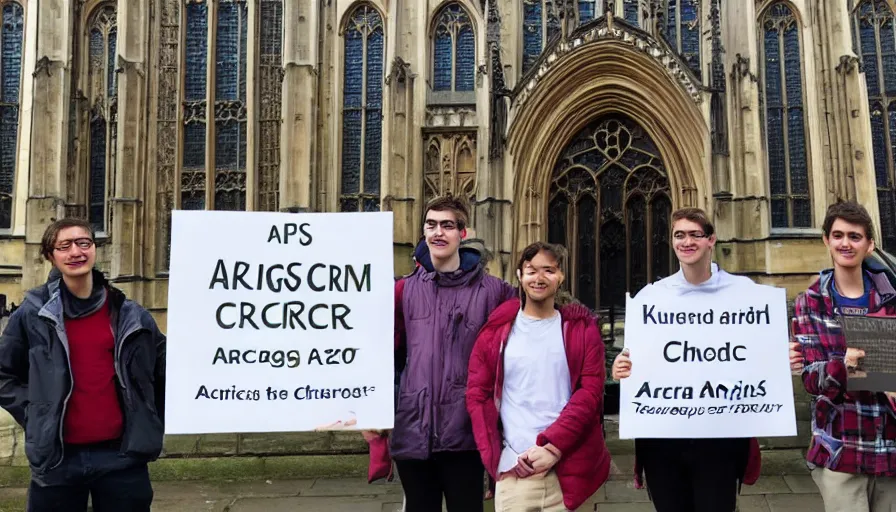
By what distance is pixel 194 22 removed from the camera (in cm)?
1678

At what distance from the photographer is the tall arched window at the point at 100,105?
661 inches

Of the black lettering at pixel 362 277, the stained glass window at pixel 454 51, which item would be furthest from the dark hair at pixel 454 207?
the stained glass window at pixel 454 51

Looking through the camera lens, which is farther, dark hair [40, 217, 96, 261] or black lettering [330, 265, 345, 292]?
black lettering [330, 265, 345, 292]

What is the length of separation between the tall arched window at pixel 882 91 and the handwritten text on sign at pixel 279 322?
567 inches

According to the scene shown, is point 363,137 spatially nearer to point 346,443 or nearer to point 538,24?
point 538,24

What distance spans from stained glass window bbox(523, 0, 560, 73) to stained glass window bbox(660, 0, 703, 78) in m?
1.61

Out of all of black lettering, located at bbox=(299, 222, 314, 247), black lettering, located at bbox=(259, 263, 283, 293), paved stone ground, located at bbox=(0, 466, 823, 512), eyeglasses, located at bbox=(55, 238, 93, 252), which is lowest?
paved stone ground, located at bbox=(0, 466, 823, 512)

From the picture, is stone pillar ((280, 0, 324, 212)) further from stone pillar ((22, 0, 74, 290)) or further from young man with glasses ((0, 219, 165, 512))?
young man with glasses ((0, 219, 165, 512))

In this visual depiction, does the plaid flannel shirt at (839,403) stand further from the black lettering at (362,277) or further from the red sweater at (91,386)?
the red sweater at (91,386)

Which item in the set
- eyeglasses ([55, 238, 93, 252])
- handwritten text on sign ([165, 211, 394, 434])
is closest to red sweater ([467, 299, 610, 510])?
handwritten text on sign ([165, 211, 394, 434])

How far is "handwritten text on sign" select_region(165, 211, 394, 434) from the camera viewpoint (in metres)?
3.67

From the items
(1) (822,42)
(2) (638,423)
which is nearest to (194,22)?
(1) (822,42)

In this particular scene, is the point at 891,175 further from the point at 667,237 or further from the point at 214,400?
the point at 214,400

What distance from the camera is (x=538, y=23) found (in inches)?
627
